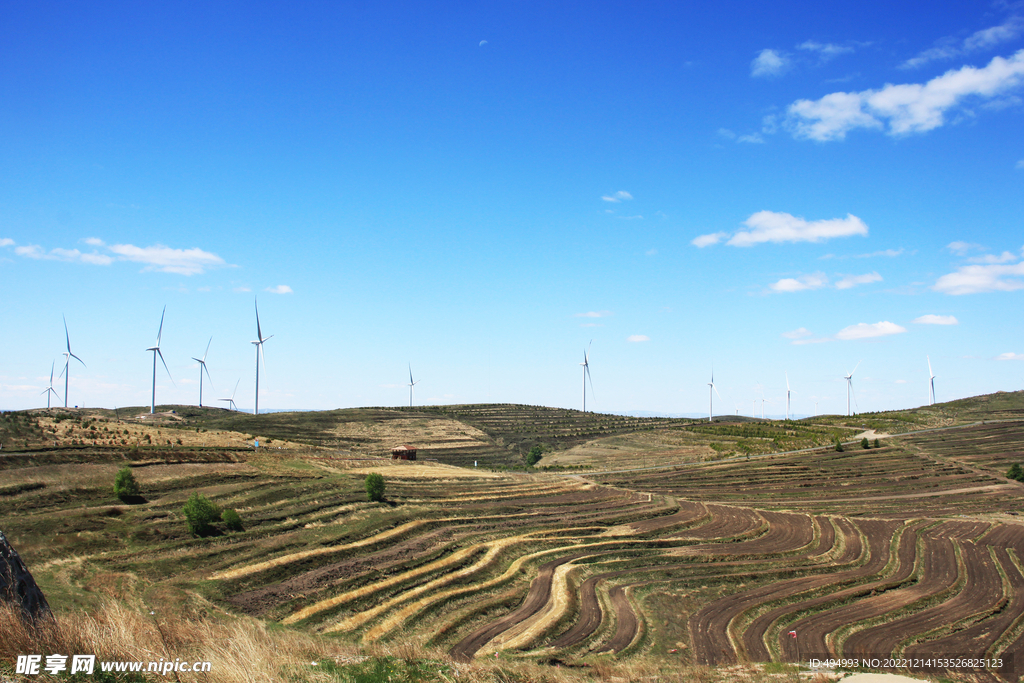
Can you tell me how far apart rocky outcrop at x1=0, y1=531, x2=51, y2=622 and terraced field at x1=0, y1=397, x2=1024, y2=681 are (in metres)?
19.8

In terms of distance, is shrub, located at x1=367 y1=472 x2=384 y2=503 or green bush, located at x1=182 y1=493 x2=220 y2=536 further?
shrub, located at x1=367 y1=472 x2=384 y2=503

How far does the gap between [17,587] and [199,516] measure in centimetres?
3703

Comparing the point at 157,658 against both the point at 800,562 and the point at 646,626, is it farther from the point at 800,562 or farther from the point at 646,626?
the point at 800,562

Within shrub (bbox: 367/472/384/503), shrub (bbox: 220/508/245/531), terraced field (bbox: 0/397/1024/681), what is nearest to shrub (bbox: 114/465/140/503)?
terraced field (bbox: 0/397/1024/681)

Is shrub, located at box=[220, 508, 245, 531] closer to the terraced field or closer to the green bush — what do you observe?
the green bush

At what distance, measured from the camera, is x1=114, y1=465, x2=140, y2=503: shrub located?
182 feet

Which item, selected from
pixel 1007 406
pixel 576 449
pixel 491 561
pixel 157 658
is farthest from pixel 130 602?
pixel 1007 406

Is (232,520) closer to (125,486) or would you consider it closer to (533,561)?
(125,486)

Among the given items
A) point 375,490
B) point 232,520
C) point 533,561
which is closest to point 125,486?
point 232,520

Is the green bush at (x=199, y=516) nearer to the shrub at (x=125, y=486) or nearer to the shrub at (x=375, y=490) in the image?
the shrub at (x=125, y=486)

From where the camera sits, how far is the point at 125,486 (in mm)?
55531

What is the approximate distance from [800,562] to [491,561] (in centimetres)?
3074

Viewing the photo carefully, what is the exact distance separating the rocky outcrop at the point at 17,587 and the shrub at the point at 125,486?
1750 inches

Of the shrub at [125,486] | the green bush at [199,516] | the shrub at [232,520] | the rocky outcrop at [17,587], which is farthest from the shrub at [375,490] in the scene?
the rocky outcrop at [17,587]
